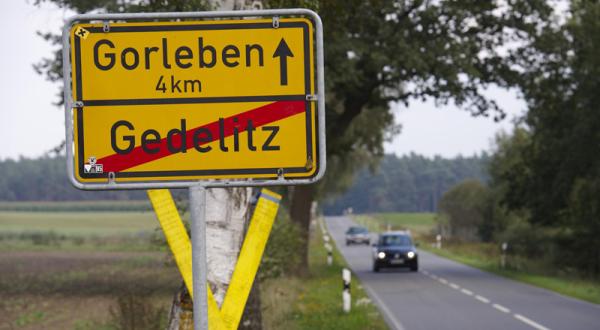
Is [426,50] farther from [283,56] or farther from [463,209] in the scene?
[463,209]

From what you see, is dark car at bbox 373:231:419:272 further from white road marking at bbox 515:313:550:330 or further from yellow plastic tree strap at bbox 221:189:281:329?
yellow plastic tree strap at bbox 221:189:281:329

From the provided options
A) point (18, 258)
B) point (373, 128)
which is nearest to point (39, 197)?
point (18, 258)

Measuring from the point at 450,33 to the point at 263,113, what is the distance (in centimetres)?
2698

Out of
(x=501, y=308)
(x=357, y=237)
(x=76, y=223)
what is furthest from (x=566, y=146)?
(x=76, y=223)

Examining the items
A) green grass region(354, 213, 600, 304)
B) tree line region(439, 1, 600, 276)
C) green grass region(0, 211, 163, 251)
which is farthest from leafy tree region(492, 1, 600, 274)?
green grass region(0, 211, 163, 251)

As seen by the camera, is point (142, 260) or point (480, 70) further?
point (142, 260)

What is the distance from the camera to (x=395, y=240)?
131 feet

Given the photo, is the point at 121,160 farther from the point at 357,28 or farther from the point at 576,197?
the point at 576,197

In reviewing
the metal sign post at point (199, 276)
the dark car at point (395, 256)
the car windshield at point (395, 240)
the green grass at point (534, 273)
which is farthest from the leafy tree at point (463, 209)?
the metal sign post at point (199, 276)

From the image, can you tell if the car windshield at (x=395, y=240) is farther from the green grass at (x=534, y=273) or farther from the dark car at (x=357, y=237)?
the dark car at (x=357, y=237)

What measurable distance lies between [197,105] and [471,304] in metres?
19.6

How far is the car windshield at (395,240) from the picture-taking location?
131 feet

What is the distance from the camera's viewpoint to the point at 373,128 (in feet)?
137

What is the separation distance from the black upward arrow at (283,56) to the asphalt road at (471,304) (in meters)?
14.0
